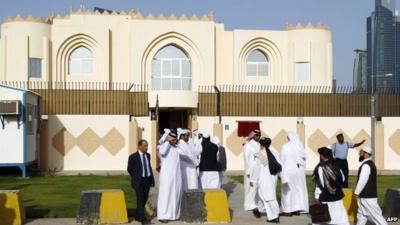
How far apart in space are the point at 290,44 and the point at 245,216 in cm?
2285

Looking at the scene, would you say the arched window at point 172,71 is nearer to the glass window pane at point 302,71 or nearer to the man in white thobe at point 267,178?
the glass window pane at point 302,71

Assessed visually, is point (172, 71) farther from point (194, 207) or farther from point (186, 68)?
point (194, 207)

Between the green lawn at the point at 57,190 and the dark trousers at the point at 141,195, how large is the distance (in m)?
1.42

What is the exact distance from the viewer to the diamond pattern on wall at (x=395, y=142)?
34.0 m

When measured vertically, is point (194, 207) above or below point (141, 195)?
below

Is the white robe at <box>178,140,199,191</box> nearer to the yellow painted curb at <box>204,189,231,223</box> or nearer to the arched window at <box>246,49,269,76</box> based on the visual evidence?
the yellow painted curb at <box>204,189,231,223</box>

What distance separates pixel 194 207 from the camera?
14719 mm

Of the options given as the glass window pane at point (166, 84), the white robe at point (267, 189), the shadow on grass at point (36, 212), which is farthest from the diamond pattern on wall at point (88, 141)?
the white robe at point (267, 189)

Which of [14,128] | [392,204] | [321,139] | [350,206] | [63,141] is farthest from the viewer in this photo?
[321,139]

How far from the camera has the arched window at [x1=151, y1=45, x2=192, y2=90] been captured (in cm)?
3678

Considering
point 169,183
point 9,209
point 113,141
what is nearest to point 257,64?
point 113,141

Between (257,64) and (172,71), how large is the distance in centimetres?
468

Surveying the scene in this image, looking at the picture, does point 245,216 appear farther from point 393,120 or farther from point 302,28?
point 302,28

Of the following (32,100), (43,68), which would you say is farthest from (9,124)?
(43,68)
